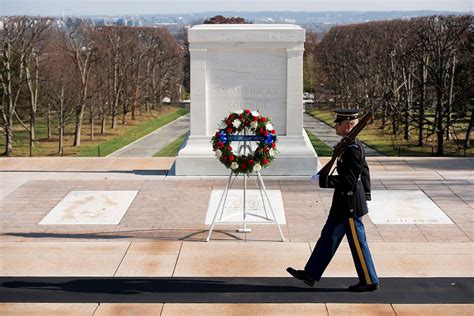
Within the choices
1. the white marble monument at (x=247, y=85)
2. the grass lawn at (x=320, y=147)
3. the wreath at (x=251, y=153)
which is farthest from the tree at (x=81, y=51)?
the wreath at (x=251, y=153)

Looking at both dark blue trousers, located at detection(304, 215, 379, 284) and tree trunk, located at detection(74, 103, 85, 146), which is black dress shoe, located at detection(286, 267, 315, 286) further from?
tree trunk, located at detection(74, 103, 85, 146)

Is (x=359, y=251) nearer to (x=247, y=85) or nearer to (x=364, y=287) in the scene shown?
(x=364, y=287)

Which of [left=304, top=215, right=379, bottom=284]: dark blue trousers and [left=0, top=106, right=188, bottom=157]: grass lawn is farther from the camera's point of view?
[left=0, top=106, right=188, bottom=157]: grass lawn

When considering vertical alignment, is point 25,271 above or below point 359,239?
below

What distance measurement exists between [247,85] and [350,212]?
19.2 feet

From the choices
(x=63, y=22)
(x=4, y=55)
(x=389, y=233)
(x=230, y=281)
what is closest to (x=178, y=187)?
(x=389, y=233)

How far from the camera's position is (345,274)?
7426 millimetres

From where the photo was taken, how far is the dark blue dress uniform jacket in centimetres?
679

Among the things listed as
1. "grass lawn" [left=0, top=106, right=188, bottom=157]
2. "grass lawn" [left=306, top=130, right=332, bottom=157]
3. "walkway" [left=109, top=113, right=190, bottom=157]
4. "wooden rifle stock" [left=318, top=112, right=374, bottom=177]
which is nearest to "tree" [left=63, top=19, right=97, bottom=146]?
"grass lawn" [left=0, top=106, right=188, bottom=157]

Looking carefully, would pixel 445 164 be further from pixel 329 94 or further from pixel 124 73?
pixel 329 94

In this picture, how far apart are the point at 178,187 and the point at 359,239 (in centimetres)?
513

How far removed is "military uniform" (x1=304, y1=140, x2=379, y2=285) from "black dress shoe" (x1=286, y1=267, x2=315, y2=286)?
11cm

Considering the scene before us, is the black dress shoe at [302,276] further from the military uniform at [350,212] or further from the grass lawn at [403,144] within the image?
the grass lawn at [403,144]

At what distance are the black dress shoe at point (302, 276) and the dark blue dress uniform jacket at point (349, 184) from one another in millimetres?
606
